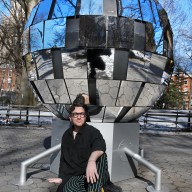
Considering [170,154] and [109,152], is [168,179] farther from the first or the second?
[170,154]

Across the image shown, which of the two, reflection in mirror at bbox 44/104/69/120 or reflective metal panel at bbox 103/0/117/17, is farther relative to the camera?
reflection in mirror at bbox 44/104/69/120

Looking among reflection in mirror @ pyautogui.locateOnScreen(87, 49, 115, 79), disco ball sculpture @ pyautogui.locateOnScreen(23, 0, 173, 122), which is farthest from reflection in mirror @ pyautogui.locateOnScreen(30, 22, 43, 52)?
reflection in mirror @ pyautogui.locateOnScreen(87, 49, 115, 79)

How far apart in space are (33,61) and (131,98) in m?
1.35

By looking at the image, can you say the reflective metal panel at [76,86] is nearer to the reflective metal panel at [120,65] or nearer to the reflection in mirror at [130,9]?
the reflective metal panel at [120,65]

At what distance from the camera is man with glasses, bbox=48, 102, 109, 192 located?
8.93ft

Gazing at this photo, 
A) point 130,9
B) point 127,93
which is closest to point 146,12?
point 130,9

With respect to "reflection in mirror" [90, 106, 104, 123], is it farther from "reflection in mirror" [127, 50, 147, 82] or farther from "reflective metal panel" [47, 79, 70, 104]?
"reflection in mirror" [127, 50, 147, 82]

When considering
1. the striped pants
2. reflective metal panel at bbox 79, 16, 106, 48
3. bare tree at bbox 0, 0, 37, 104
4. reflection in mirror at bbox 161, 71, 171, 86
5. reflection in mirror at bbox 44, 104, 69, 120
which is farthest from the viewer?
bare tree at bbox 0, 0, 37, 104

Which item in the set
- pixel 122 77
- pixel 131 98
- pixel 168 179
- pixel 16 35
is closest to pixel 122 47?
pixel 122 77

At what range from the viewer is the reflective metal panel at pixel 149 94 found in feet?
12.2

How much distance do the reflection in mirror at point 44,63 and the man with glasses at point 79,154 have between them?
0.93 meters

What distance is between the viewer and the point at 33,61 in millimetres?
3738

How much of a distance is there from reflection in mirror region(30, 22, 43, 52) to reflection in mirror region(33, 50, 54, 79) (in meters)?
0.08

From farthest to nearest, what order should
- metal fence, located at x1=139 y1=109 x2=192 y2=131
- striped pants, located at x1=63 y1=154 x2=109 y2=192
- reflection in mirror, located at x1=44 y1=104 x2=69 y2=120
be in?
metal fence, located at x1=139 y1=109 x2=192 y2=131 < reflection in mirror, located at x1=44 y1=104 x2=69 y2=120 < striped pants, located at x1=63 y1=154 x2=109 y2=192
